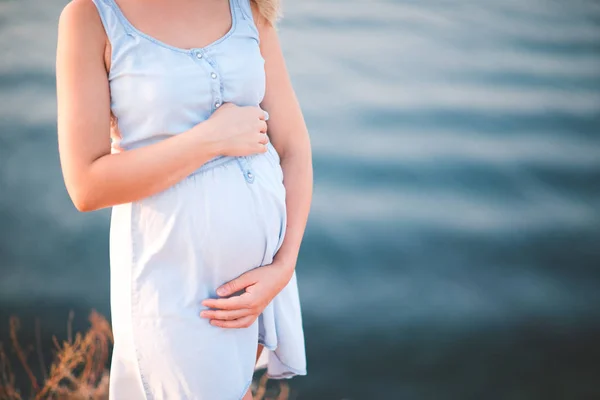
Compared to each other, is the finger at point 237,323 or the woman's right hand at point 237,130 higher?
the woman's right hand at point 237,130

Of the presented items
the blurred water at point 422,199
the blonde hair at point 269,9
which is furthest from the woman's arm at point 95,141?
the blurred water at point 422,199

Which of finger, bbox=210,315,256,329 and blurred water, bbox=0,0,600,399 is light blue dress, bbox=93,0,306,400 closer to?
finger, bbox=210,315,256,329

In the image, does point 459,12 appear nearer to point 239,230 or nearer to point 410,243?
point 410,243

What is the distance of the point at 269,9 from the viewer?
1.44 meters

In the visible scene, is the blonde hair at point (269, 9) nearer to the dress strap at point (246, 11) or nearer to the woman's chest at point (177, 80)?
the dress strap at point (246, 11)

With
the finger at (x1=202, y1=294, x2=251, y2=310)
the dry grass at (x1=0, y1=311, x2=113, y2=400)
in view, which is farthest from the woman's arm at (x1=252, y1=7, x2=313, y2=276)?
the dry grass at (x1=0, y1=311, x2=113, y2=400)

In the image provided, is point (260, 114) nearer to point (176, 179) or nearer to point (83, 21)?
point (176, 179)

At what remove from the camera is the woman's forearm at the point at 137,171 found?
3.75 ft

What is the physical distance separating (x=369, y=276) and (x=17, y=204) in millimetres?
2094

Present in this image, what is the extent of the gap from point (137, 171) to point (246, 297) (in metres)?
0.35

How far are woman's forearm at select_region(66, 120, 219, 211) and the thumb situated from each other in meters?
0.25

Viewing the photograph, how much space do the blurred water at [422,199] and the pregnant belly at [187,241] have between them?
199 cm

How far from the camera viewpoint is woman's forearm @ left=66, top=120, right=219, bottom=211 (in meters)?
1.14

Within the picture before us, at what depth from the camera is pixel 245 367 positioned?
133cm
